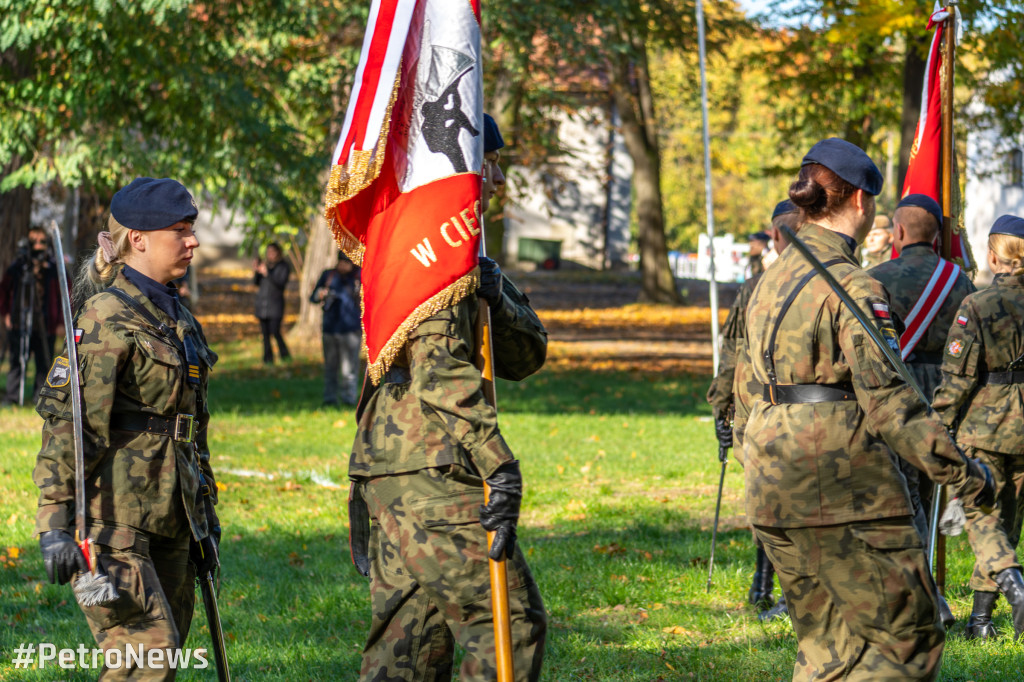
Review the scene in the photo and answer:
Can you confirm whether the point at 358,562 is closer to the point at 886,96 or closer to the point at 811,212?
the point at 811,212

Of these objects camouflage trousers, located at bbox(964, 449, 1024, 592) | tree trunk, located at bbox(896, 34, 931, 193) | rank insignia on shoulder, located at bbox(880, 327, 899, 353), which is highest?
tree trunk, located at bbox(896, 34, 931, 193)

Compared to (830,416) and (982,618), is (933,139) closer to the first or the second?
(982,618)

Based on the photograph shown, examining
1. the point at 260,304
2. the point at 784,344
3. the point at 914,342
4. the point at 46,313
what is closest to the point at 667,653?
the point at 914,342

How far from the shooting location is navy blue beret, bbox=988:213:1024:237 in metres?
6.02

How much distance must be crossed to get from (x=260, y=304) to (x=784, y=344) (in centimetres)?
1769

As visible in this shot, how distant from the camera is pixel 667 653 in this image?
5.86 meters

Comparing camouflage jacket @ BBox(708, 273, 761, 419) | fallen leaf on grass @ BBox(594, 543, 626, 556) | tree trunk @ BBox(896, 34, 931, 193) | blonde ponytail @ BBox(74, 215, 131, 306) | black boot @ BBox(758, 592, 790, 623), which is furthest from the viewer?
tree trunk @ BBox(896, 34, 931, 193)

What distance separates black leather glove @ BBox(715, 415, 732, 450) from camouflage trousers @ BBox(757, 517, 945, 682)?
3025 millimetres

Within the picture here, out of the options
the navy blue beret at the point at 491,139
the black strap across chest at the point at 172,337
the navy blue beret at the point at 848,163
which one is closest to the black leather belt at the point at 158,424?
the black strap across chest at the point at 172,337

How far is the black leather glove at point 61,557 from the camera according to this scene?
3619 mm

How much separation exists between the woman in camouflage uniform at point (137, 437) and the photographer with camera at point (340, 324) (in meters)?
11.2

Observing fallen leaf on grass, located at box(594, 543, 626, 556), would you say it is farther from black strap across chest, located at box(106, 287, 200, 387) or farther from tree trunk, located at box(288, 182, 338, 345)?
tree trunk, located at box(288, 182, 338, 345)

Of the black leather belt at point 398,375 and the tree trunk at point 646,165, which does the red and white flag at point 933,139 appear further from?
the tree trunk at point 646,165

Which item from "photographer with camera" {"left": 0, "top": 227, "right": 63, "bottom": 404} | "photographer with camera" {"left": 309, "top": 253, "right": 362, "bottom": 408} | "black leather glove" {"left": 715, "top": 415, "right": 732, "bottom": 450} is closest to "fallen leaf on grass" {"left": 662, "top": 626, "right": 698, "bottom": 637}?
"black leather glove" {"left": 715, "top": 415, "right": 732, "bottom": 450}
